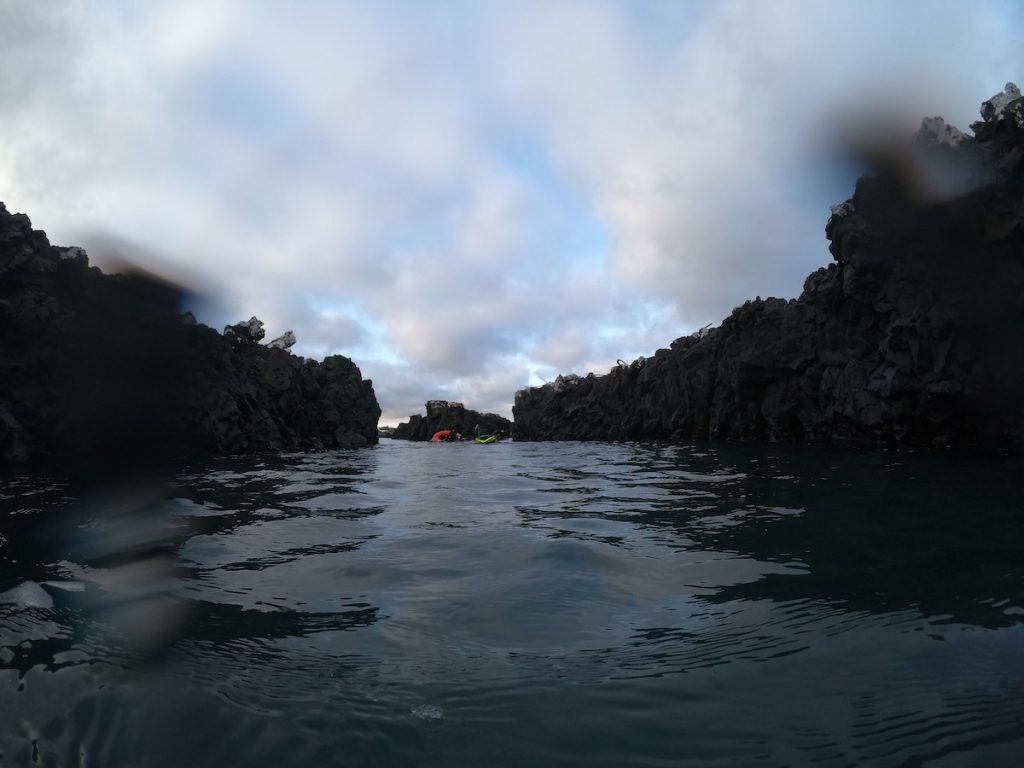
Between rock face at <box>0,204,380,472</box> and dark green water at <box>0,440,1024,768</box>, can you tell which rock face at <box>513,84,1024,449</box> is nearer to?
dark green water at <box>0,440,1024,768</box>

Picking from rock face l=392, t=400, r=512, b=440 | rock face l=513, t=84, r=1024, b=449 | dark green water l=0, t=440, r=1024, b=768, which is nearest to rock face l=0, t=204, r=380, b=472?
dark green water l=0, t=440, r=1024, b=768

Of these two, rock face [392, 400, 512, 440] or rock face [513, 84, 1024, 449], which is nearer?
rock face [513, 84, 1024, 449]

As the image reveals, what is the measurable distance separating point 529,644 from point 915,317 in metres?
30.3

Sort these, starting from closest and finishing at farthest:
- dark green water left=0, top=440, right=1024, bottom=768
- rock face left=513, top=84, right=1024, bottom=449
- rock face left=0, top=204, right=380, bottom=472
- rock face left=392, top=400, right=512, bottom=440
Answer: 1. dark green water left=0, top=440, right=1024, bottom=768
2. rock face left=513, top=84, right=1024, bottom=449
3. rock face left=0, top=204, right=380, bottom=472
4. rock face left=392, top=400, right=512, bottom=440

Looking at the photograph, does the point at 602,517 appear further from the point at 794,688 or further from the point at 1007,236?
the point at 1007,236

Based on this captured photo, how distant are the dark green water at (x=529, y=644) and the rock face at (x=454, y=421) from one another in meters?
110

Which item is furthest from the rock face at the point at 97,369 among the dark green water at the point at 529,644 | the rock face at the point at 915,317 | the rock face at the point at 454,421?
the rock face at the point at 454,421

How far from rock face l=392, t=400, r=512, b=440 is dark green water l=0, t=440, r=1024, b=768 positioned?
110 metres

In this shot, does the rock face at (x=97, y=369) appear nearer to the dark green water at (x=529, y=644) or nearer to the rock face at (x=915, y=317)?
the dark green water at (x=529, y=644)

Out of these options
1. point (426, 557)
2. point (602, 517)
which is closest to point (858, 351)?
point (602, 517)

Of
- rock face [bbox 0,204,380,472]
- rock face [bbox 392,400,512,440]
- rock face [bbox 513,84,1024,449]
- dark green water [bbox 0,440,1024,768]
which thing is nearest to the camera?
dark green water [bbox 0,440,1024,768]

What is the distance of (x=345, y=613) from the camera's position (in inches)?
192

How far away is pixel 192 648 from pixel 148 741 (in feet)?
3.86

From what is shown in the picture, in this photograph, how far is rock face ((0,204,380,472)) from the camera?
24.7 m
